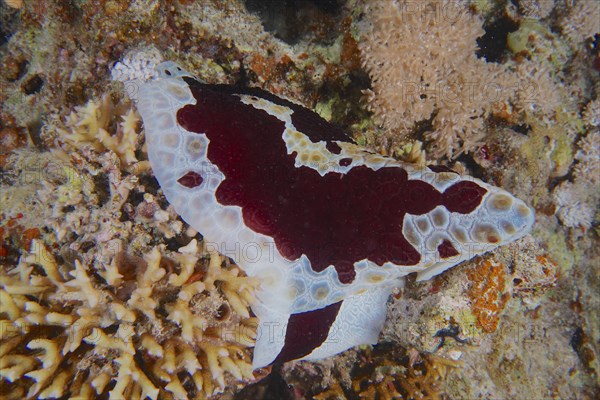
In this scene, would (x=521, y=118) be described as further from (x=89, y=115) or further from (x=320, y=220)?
(x=89, y=115)

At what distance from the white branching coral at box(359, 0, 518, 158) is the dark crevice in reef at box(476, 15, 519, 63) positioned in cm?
96

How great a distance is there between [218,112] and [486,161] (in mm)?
2969

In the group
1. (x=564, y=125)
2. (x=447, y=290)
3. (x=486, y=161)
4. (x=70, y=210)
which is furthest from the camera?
(x=564, y=125)

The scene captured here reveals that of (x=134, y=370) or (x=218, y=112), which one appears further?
(x=218, y=112)

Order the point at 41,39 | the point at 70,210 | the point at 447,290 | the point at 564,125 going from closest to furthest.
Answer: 1. the point at 70,210
2. the point at 447,290
3. the point at 41,39
4. the point at 564,125

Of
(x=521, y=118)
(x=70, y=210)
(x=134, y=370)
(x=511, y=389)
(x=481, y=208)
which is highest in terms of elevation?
(x=521, y=118)

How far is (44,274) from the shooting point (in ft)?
9.73

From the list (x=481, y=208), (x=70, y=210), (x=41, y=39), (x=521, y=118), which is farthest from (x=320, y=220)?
(x=41, y=39)

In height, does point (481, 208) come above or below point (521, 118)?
below

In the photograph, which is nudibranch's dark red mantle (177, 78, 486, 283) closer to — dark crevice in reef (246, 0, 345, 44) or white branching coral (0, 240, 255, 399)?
white branching coral (0, 240, 255, 399)

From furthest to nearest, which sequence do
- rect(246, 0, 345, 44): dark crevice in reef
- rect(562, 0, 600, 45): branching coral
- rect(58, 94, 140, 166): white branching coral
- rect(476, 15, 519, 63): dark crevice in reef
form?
rect(562, 0, 600, 45): branching coral
rect(476, 15, 519, 63): dark crevice in reef
rect(246, 0, 345, 44): dark crevice in reef
rect(58, 94, 140, 166): white branching coral

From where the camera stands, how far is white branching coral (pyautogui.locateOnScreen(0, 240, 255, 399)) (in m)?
2.63

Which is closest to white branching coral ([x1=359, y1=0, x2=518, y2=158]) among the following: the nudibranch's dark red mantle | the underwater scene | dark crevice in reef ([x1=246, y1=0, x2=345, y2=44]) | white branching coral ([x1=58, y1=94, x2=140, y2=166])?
the underwater scene

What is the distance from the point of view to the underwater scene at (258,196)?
2.75 metres
